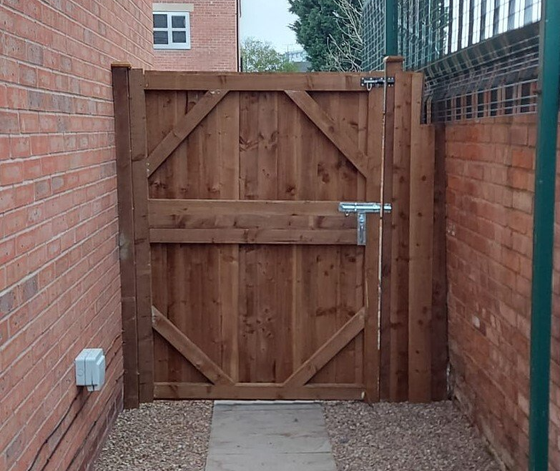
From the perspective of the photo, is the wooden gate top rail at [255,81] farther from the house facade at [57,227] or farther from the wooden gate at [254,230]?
the house facade at [57,227]

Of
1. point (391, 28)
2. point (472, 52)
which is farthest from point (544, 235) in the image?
point (391, 28)

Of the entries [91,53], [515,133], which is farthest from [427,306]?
[91,53]

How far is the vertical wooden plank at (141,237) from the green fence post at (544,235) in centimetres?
254

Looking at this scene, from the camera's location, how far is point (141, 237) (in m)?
4.66

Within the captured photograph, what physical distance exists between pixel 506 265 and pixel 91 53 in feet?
7.93

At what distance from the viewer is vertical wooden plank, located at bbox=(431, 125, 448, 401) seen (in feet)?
15.1

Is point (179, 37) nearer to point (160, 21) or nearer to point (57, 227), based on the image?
point (160, 21)

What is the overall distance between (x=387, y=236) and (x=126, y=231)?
167cm

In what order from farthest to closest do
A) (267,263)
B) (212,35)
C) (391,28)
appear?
(212,35), (391,28), (267,263)

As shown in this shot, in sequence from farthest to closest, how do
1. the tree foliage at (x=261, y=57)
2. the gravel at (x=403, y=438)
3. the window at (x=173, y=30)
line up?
the tree foliage at (x=261, y=57) → the window at (x=173, y=30) → the gravel at (x=403, y=438)

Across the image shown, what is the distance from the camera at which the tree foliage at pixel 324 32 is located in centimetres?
2052

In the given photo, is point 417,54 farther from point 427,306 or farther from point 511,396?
point 511,396

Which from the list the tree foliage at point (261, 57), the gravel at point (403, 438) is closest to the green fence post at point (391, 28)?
the gravel at point (403, 438)

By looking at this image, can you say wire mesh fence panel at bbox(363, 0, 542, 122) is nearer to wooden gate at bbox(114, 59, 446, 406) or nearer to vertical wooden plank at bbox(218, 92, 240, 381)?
wooden gate at bbox(114, 59, 446, 406)
